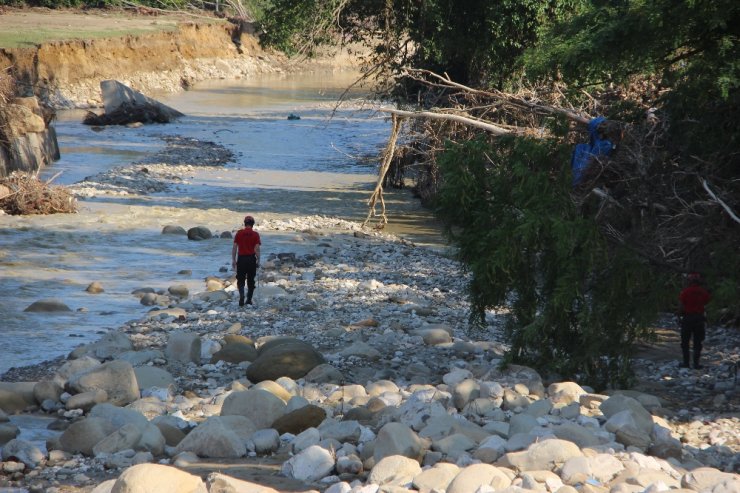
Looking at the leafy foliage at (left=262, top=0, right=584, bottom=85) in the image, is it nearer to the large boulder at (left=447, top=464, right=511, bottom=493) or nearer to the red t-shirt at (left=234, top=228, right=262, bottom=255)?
the red t-shirt at (left=234, top=228, right=262, bottom=255)

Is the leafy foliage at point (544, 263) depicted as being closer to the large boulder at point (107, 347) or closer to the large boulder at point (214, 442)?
the large boulder at point (214, 442)

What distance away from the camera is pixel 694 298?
1125cm

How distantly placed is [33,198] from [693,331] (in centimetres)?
1549

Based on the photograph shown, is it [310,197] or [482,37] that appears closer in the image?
[482,37]

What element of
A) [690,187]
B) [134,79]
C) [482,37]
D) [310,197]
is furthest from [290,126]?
[690,187]

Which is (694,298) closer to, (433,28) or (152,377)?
(152,377)

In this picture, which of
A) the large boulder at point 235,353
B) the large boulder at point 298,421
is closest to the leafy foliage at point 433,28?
the large boulder at point 235,353

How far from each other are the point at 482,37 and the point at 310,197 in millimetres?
7002

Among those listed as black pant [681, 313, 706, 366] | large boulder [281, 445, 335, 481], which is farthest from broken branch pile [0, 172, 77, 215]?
large boulder [281, 445, 335, 481]

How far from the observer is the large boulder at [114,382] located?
10062 millimetres

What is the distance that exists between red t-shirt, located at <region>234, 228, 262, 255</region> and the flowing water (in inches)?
78.9

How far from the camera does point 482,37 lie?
2200 cm

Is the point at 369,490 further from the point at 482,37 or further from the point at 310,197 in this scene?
the point at 310,197

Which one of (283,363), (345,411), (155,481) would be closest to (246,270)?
(283,363)
